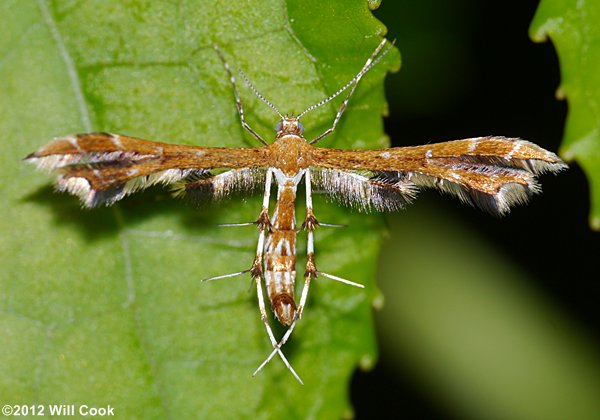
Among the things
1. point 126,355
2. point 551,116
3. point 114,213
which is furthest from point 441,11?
point 126,355

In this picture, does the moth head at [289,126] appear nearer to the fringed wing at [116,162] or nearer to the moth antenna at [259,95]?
the moth antenna at [259,95]

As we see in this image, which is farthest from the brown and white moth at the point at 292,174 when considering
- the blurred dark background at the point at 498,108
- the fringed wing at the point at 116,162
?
the blurred dark background at the point at 498,108

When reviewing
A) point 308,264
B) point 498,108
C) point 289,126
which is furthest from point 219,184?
point 498,108

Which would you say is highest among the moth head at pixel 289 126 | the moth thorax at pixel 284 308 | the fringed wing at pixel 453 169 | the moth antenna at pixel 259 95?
the moth antenna at pixel 259 95

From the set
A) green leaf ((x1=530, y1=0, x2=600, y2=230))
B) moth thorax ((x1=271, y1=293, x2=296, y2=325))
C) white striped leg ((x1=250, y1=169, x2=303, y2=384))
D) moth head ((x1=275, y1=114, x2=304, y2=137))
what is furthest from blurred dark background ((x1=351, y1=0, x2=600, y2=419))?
moth thorax ((x1=271, y1=293, x2=296, y2=325))

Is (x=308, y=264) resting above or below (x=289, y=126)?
below

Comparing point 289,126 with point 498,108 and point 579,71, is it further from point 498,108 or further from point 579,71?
point 579,71

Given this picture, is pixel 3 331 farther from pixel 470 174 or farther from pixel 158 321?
pixel 470 174
